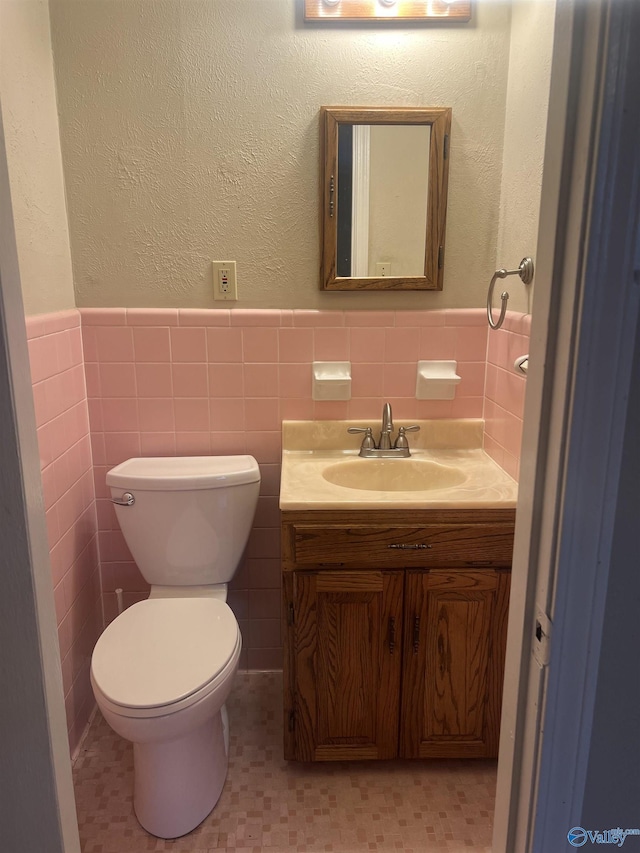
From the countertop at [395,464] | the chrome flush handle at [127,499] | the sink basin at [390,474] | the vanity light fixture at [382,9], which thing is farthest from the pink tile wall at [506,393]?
the chrome flush handle at [127,499]

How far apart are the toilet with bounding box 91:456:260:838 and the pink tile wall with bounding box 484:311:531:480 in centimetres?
75

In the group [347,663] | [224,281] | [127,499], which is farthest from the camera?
[224,281]

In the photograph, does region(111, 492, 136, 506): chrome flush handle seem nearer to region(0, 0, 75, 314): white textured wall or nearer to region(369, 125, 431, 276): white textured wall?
region(0, 0, 75, 314): white textured wall

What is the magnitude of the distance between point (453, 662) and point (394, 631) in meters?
0.19

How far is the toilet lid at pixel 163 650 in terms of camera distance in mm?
1330

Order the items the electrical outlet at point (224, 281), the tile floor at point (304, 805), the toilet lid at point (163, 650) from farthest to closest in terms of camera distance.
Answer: the electrical outlet at point (224, 281) → the tile floor at point (304, 805) → the toilet lid at point (163, 650)

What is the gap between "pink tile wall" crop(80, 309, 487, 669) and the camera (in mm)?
1840

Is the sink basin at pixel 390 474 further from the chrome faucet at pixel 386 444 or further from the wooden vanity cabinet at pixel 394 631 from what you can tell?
the wooden vanity cabinet at pixel 394 631

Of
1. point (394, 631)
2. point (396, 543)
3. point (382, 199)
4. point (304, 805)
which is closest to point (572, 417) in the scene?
point (396, 543)

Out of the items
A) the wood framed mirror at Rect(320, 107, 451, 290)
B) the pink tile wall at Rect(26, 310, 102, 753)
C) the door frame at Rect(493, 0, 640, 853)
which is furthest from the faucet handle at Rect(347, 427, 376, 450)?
the door frame at Rect(493, 0, 640, 853)

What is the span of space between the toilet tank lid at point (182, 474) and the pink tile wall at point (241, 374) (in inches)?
4.7

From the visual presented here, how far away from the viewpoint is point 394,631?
1.55 metres

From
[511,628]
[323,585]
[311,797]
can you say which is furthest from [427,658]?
[511,628]

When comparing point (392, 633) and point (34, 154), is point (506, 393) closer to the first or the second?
point (392, 633)
